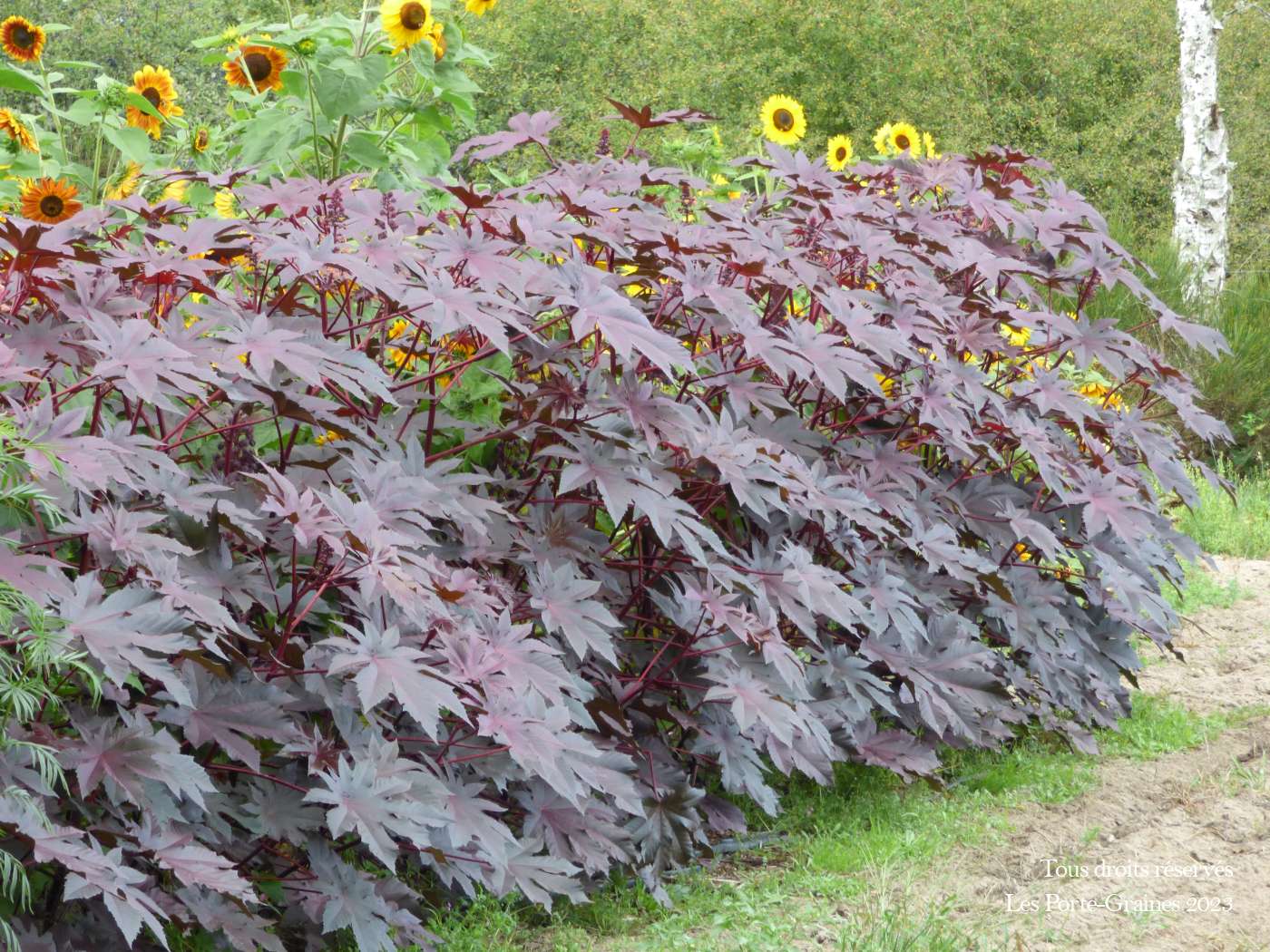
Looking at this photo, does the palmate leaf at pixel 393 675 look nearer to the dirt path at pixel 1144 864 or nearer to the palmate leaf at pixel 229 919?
the palmate leaf at pixel 229 919

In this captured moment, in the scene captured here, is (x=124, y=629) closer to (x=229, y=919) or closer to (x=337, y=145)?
(x=229, y=919)

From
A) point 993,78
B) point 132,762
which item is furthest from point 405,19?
point 993,78

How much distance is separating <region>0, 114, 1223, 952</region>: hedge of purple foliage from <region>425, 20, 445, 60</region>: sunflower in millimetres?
822

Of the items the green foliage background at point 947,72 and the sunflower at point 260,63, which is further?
the green foliage background at point 947,72

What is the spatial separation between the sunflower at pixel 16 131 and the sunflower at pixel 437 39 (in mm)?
1270

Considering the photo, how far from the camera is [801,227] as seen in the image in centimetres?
325

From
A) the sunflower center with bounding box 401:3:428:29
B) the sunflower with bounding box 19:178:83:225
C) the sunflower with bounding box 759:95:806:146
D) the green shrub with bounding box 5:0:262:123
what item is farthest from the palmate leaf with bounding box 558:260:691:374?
the green shrub with bounding box 5:0:262:123

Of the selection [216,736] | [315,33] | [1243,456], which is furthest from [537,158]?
[216,736]

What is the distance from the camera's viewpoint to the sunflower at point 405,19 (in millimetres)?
3469

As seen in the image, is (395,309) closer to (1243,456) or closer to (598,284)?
(598,284)

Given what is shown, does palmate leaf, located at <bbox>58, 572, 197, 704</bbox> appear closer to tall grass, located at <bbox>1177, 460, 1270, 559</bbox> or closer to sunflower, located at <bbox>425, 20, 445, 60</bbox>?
sunflower, located at <bbox>425, 20, 445, 60</bbox>

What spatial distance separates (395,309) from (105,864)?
44.2 inches

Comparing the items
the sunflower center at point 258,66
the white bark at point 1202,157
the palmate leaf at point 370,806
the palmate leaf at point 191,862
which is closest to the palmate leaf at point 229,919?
the palmate leaf at point 191,862

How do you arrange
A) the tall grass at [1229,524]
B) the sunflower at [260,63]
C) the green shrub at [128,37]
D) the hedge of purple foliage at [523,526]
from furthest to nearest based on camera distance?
the green shrub at [128,37], the tall grass at [1229,524], the sunflower at [260,63], the hedge of purple foliage at [523,526]
